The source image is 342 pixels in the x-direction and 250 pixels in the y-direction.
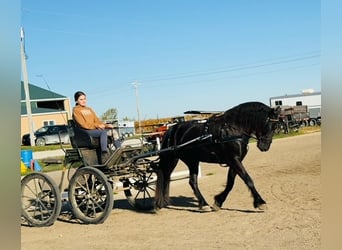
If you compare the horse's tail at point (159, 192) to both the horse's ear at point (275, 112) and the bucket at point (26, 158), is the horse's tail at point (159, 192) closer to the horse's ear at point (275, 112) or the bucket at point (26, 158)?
the horse's ear at point (275, 112)

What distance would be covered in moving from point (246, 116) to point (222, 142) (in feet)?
1.70

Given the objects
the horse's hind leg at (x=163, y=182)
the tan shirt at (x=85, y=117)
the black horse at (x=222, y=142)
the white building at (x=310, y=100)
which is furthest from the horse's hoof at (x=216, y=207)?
the tan shirt at (x=85, y=117)

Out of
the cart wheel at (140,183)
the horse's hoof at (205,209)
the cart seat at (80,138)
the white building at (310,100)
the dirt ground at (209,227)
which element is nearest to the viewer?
the white building at (310,100)

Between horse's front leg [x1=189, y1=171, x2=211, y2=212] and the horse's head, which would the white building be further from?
horse's front leg [x1=189, y1=171, x2=211, y2=212]

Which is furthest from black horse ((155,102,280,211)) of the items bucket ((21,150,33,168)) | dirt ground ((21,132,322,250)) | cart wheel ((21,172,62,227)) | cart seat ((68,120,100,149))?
bucket ((21,150,33,168))

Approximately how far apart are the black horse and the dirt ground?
36 cm

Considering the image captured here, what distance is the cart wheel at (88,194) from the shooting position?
655 cm

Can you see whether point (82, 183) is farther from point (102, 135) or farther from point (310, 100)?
point (310, 100)

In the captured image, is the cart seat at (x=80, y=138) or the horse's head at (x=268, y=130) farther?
the cart seat at (x=80, y=138)

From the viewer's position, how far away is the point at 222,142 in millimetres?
6645

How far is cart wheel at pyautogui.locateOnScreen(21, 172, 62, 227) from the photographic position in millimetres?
6586

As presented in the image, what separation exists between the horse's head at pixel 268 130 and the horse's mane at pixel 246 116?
0.06 m
